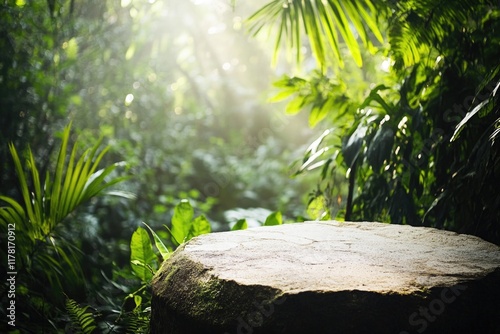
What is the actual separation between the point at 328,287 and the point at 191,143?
21.8 feet

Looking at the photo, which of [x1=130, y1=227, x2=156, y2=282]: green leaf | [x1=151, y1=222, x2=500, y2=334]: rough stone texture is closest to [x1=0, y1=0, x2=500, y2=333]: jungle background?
[x1=130, y1=227, x2=156, y2=282]: green leaf

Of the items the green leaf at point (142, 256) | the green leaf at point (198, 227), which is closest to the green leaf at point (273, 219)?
the green leaf at point (198, 227)

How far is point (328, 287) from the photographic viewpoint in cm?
115

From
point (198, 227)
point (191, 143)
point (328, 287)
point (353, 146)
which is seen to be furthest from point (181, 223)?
point (191, 143)

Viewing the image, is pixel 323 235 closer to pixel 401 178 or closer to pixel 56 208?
pixel 401 178

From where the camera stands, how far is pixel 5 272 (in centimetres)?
256

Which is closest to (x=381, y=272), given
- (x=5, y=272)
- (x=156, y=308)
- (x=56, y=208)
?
(x=156, y=308)

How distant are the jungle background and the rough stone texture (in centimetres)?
47

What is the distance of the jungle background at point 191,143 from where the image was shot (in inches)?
82.7

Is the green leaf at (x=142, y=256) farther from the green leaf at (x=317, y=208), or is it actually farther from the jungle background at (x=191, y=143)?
the green leaf at (x=317, y=208)

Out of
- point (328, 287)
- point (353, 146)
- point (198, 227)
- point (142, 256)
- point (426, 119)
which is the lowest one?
point (142, 256)

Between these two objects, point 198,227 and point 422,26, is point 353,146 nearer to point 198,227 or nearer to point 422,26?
point 422,26

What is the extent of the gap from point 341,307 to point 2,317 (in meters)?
1.61

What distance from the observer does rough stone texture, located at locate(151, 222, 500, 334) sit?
1.12 meters
